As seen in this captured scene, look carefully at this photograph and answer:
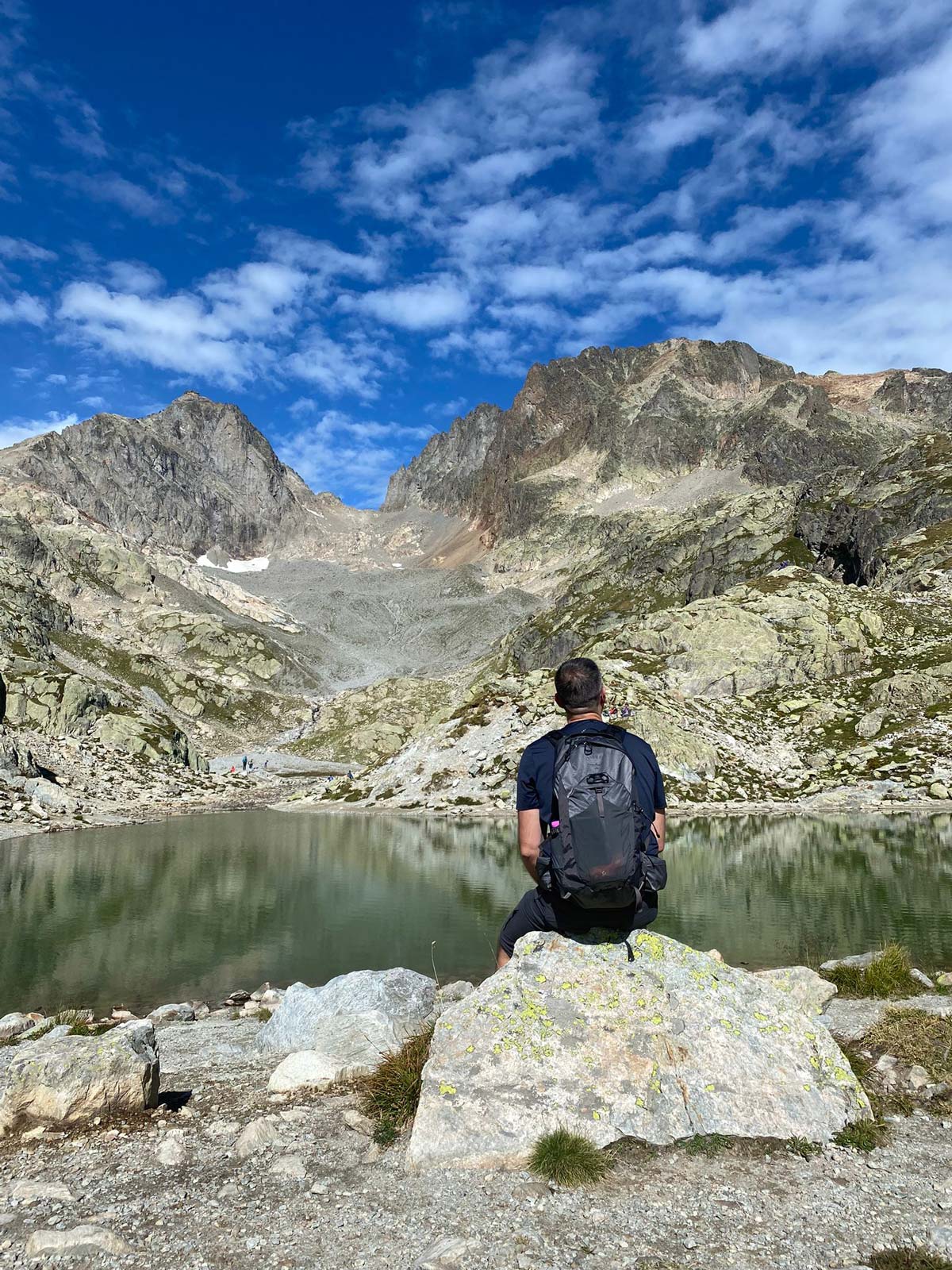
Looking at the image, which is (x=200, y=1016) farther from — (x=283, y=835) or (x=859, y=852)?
(x=283, y=835)

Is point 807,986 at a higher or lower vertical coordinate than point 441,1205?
lower

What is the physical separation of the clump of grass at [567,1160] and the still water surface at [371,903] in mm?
16453

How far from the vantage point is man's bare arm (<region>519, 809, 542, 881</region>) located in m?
8.20

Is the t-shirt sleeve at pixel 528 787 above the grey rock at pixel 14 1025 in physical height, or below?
above

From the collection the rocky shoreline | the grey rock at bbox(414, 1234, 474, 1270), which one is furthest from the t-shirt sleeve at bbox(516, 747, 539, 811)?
the grey rock at bbox(414, 1234, 474, 1270)

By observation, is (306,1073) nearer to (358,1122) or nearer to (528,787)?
(358,1122)

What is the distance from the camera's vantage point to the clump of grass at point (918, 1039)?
10.3m

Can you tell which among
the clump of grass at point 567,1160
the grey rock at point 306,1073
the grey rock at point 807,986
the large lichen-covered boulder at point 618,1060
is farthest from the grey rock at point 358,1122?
the grey rock at point 807,986

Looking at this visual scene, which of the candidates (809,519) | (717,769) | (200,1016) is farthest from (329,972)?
(809,519)

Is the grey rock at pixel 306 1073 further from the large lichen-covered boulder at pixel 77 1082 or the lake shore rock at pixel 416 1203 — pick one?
the large lichen-covered boulder at pixel 77 1082

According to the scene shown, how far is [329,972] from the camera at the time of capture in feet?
79.4

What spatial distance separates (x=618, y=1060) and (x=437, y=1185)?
239 cm

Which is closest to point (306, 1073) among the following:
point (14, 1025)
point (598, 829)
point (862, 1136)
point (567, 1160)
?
point (567, 1160)

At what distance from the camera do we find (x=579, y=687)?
894cm
